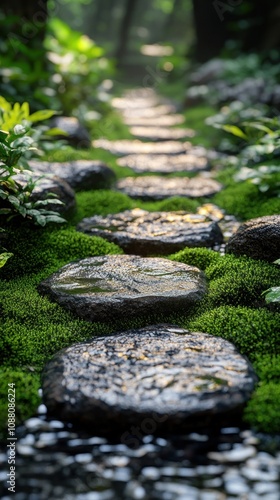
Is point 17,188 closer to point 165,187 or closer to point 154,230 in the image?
point 154,230

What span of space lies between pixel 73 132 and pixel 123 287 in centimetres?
453

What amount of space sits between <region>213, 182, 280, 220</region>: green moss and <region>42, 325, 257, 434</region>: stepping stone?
2255 millimetres

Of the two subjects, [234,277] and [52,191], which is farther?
[52,191]

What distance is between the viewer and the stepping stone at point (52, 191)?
164 inches

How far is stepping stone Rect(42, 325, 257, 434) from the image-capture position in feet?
7.32

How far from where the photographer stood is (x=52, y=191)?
429 centimetres

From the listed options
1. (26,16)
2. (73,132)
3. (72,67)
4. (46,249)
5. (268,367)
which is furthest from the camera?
(72,67)

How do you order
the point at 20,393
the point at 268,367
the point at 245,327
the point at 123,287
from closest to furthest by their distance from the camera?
the point at 20,393 < the point at 268,367 < the point at 245,327 < the point at 123,287

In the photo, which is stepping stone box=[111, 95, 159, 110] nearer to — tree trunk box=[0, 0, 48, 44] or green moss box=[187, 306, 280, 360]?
tree trunk box=[0, 0, 48, 44]

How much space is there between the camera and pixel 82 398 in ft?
7.63

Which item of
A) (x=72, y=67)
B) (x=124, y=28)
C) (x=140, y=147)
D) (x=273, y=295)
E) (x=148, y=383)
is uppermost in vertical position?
(x=124, y=28)

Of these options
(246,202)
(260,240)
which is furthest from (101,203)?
A: (260,240)

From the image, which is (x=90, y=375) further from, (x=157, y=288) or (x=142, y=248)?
(x=142, y=248)

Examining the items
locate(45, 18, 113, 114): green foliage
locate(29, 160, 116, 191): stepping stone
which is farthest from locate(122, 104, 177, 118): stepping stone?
locate(29, 160, 116, 191): stepping stone
